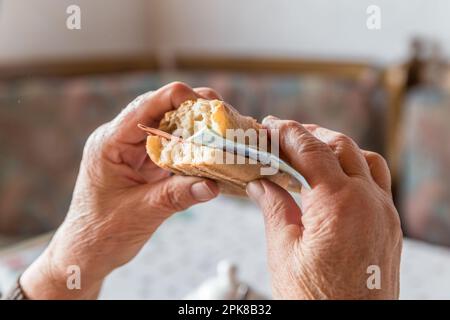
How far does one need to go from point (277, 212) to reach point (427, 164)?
1132mm

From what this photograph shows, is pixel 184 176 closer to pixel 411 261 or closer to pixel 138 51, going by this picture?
pixel 411 261

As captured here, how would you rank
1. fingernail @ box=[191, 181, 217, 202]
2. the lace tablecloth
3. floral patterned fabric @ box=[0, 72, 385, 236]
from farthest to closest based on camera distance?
floral patterned fabric @ box=[0, 72, 385, 236]
the lace tablecloth
fingernail @ box=[191, 181, 217, 202]

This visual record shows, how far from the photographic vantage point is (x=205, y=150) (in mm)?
473

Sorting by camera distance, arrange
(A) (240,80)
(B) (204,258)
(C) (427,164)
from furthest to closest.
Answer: (A) (240,80), (C) (427,164), (B) (204,258)

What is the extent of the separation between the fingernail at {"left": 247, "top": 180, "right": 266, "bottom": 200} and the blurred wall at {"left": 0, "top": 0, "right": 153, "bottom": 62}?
1.12m

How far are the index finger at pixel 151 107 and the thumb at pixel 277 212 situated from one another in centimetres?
12

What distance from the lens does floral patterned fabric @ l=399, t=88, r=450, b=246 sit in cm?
144

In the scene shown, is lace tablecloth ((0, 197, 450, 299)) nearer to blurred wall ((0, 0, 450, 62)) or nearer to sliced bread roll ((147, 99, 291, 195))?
sliced bread roll ((147, 99, 291, 195))

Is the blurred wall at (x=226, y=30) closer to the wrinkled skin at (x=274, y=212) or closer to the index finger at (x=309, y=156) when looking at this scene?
the wrinkled skin at (x=274, y=212)

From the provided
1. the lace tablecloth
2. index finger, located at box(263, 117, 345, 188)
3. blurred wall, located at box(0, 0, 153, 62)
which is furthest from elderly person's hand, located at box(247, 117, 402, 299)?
blurred wall, located at box(0, 0, 153, 62)

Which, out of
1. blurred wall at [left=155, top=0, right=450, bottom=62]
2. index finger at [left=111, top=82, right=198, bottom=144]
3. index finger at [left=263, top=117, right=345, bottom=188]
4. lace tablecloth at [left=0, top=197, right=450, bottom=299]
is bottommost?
lace tablecloth at [left=0, top=197, right=450, bottom=299]

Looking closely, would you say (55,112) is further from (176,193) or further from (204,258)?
(176,193)

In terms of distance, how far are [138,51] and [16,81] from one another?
0.47 m

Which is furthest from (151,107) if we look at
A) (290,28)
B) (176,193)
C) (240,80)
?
(290,28)
